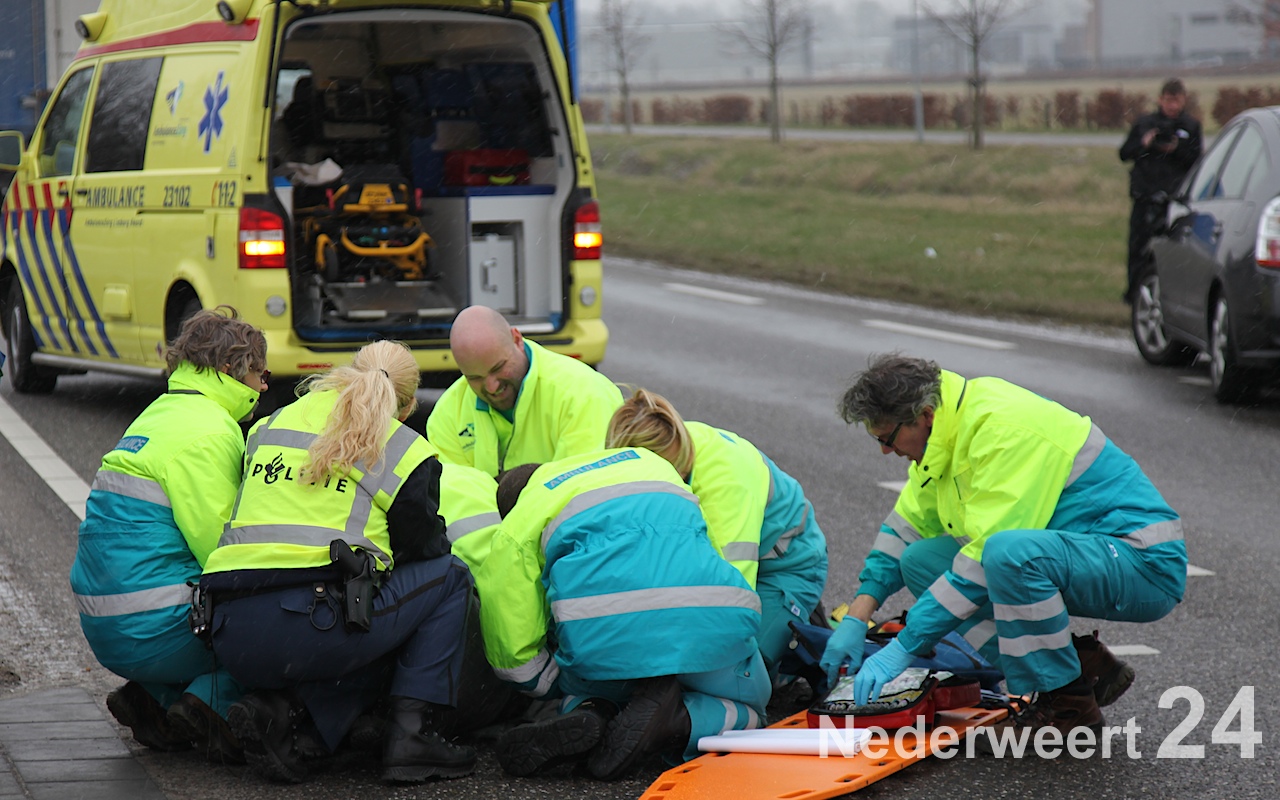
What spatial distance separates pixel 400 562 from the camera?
14.0 feet

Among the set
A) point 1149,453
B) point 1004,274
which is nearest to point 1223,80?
point 1004,274

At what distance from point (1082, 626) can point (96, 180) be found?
6417 millimetres

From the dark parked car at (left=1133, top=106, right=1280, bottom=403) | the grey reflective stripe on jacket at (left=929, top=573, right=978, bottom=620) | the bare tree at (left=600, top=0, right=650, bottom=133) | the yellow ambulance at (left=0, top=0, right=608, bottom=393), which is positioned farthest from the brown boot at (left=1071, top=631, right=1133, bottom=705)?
the bare tree at (left=600, top=0, right=650, bottom=133)

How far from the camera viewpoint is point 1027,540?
14.1 feet

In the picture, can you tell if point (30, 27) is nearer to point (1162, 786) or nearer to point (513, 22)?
point (513, 22)

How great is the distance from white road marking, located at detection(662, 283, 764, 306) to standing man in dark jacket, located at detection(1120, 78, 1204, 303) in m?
3.57

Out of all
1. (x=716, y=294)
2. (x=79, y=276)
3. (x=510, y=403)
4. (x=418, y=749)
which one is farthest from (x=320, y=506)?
(x=716, y=294)

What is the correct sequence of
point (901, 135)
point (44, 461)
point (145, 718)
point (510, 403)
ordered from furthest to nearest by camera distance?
point (901, 135) → point (44, 461) → point (510, 403) → point (145, 718)

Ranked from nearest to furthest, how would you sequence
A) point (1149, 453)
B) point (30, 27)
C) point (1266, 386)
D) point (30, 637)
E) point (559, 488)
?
point (559, 488) → point (30, 637) → point (1149, 453) → point (1266, 386) → point (30, 27)

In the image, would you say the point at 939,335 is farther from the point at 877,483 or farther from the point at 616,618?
the point at 616,618

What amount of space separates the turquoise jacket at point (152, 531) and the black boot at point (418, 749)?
0.64 meters

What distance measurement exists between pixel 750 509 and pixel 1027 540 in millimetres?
809

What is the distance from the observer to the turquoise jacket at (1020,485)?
4.43 m

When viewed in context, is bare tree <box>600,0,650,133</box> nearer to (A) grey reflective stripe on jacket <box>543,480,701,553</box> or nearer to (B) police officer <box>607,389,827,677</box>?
(B) police officer <box>607,389,827,677</box>
